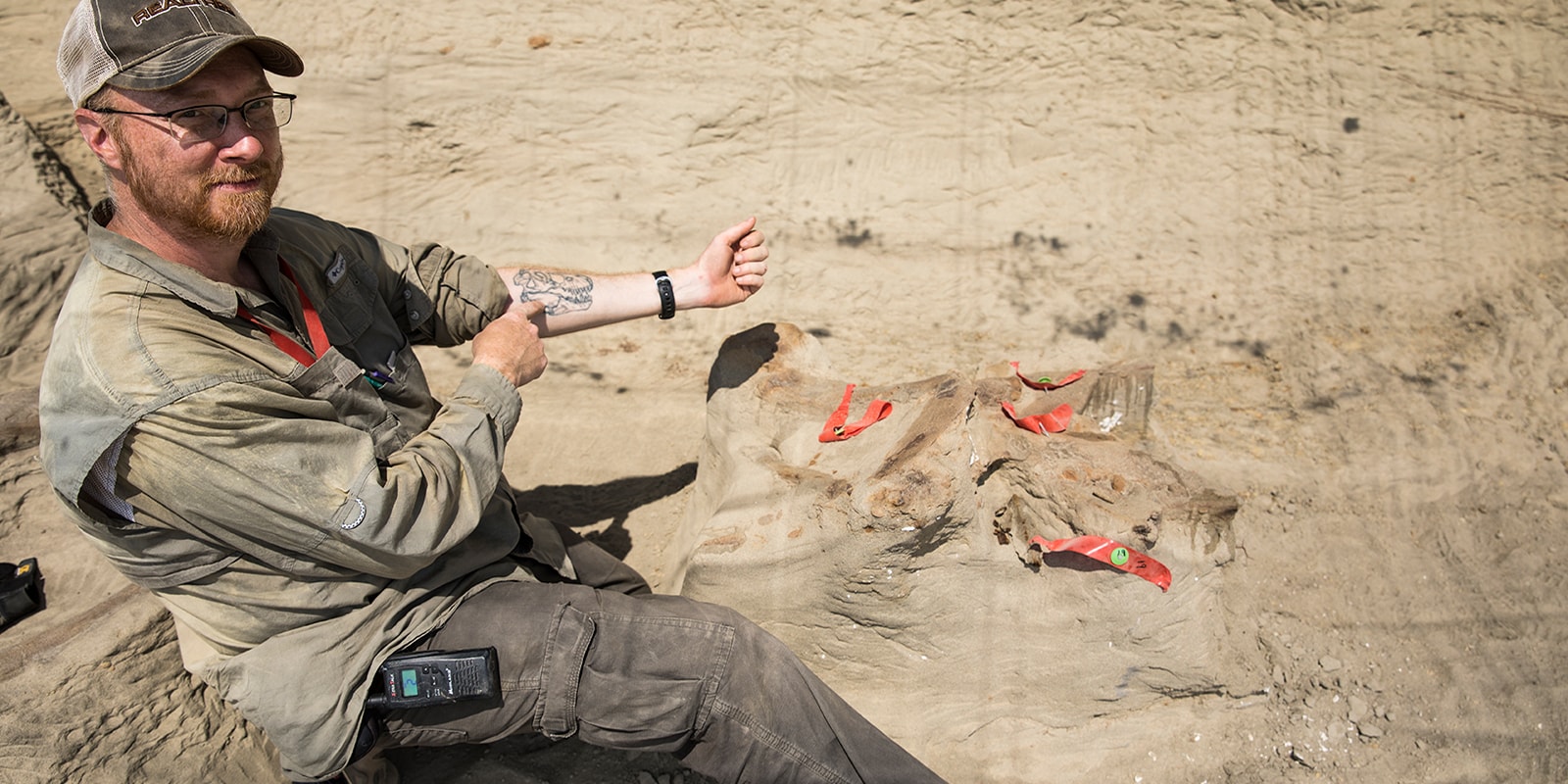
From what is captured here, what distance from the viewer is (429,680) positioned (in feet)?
6.62

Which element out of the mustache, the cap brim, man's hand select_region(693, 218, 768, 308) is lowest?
man's hand select_region(693, 218, 768, 308)

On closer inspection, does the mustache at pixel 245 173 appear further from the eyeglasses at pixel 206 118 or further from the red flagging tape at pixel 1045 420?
the red flagging tape at pixel 1045 420

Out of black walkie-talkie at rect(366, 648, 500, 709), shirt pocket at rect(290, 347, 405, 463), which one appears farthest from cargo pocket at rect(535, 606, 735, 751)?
shirt pocket at rect(290, 347, 405, 463)

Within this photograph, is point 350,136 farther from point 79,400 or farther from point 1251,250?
point 1251,250

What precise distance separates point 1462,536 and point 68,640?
13.9 ft

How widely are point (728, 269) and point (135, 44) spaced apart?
149cm

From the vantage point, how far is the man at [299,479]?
67.4 inches

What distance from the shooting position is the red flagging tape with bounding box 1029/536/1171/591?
2.38m

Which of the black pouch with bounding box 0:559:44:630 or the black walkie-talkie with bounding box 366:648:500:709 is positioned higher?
the black walkie-talkie with bounding box 366:648:500:709

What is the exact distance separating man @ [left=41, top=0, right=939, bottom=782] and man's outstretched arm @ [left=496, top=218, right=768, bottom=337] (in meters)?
0.43

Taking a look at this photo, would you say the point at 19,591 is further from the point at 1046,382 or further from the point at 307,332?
the point at 1046,382

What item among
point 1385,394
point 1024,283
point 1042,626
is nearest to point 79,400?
point 1042,626

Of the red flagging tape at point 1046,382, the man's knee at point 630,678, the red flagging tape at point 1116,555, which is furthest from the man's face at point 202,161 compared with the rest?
the red flagging tape at point 1046,382

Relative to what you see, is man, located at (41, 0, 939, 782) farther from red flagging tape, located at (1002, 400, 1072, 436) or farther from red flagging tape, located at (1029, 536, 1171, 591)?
red flagging tape, located at (1002, 400, 1072, 436)
